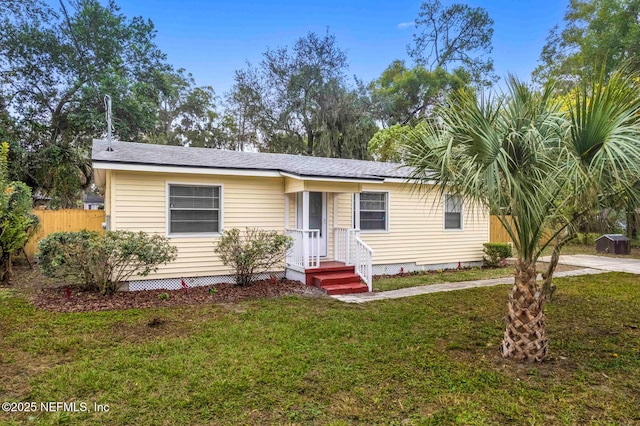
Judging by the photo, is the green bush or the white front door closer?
the green bush

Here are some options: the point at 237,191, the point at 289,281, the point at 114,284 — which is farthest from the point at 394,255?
the point at 114,284

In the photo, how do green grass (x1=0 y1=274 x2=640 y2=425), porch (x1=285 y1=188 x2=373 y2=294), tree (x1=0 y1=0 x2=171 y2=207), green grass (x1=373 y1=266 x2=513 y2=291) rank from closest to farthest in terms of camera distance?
green grass (x1=0 y1=274 x2=640 y2=425) → porch (x1=285 y1=188 x2=373 y2=294) → green grass (x1=373 y1=266 x2=513 y2=291) → tree (x1=0 y1=0 x2=171 y2=207)

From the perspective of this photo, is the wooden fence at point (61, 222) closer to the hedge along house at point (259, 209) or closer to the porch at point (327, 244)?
the hedge along house at point (259, 209)

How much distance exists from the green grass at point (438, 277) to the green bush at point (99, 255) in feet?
16.0

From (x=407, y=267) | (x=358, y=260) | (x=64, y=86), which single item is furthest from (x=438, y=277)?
(x=64, y=86)

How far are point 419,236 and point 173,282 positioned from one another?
271 inches

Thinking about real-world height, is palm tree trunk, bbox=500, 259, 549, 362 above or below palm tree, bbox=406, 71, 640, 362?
below

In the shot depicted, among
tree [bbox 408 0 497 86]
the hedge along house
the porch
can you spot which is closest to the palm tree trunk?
the hedge along house

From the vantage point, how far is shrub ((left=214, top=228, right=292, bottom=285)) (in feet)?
25.7

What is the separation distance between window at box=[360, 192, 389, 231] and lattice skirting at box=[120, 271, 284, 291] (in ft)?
10.4

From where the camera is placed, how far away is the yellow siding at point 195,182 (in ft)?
24.8

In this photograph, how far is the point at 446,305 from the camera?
22.1ft

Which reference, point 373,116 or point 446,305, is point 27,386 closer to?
→ point 446,305

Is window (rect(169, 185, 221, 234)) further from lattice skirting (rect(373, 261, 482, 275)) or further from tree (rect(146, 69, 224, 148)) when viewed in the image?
tree (rect(146, 69, 224, 148))
